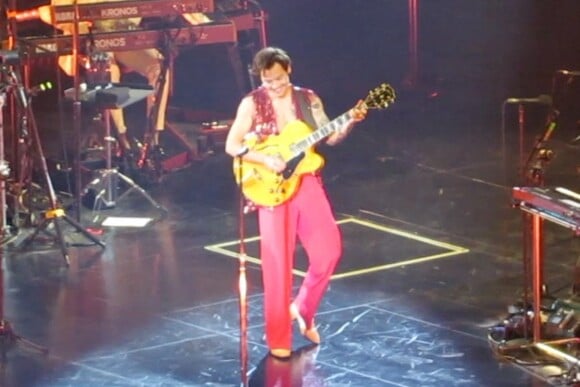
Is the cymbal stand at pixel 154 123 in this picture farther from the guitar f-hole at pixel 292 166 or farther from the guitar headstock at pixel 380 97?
the guitar headstock at pixel 380 97

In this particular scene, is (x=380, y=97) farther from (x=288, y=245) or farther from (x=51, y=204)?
(x=51, y=204)

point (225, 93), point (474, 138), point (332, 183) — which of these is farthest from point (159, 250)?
point (225, 93)

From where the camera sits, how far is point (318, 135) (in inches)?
332

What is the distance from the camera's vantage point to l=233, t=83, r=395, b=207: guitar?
27.9ft

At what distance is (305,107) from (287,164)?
379mm

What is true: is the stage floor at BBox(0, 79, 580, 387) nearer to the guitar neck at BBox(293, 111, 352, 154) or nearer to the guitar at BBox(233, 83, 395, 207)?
the guitar at BBox(233, 83, 395, 207)

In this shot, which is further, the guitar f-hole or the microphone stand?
the guitar f-hole

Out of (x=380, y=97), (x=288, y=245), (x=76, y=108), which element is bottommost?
(x=288, y=245)

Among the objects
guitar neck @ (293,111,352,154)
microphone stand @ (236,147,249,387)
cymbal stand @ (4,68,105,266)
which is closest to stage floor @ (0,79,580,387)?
cymbal stand @ (4,68,105,266)

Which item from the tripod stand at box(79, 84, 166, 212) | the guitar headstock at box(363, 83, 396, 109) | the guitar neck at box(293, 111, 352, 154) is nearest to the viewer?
the guitar headstock at box(363, 83, 396, 109)

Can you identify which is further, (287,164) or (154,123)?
(154,123)

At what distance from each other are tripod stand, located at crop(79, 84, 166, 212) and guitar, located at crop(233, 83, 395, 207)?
3.65m

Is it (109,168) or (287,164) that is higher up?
(287,164)

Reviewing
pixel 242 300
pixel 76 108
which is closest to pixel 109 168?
pixel 76 108
